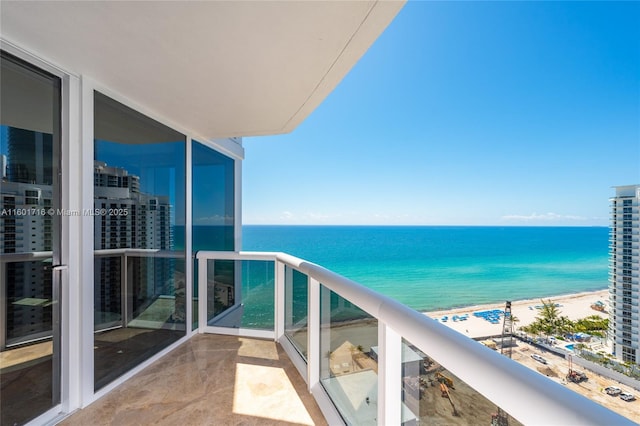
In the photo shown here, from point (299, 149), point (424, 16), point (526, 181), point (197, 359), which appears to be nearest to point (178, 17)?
point (197, 359)

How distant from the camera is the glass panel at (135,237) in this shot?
227cm

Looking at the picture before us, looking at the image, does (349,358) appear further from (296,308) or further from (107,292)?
(107,292)

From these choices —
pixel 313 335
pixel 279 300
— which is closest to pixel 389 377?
pixel 313 335

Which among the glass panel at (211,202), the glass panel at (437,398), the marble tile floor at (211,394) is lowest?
the marble tile floor at (211,394)

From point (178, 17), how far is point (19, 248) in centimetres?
172

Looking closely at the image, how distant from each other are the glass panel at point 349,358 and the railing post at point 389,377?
7 cm

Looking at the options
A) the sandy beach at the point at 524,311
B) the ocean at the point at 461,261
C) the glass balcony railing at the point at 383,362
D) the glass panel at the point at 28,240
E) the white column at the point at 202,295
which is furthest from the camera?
the ocean at the point at 461,261

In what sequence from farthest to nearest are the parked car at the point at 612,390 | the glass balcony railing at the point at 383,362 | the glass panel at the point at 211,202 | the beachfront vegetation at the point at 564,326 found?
1. the beachfront vegetation at the point at 564,326
2. the parked car at the point at 612,390
3. the glass panel at the point at 211,202
4. the glass balcony railing at the point at 383,362

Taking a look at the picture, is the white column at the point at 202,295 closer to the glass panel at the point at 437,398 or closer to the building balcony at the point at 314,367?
the building balcony at the point at 314,367

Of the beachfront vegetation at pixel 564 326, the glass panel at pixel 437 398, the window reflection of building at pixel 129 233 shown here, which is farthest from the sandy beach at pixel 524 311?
the glass panel at pixel 437 398

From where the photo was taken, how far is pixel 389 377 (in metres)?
1.18

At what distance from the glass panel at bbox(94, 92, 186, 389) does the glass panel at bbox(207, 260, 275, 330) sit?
0.40 m

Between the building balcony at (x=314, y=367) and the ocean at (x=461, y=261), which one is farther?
the ocean at (x=461, y=261)

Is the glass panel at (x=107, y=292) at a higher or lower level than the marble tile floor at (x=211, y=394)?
higher
